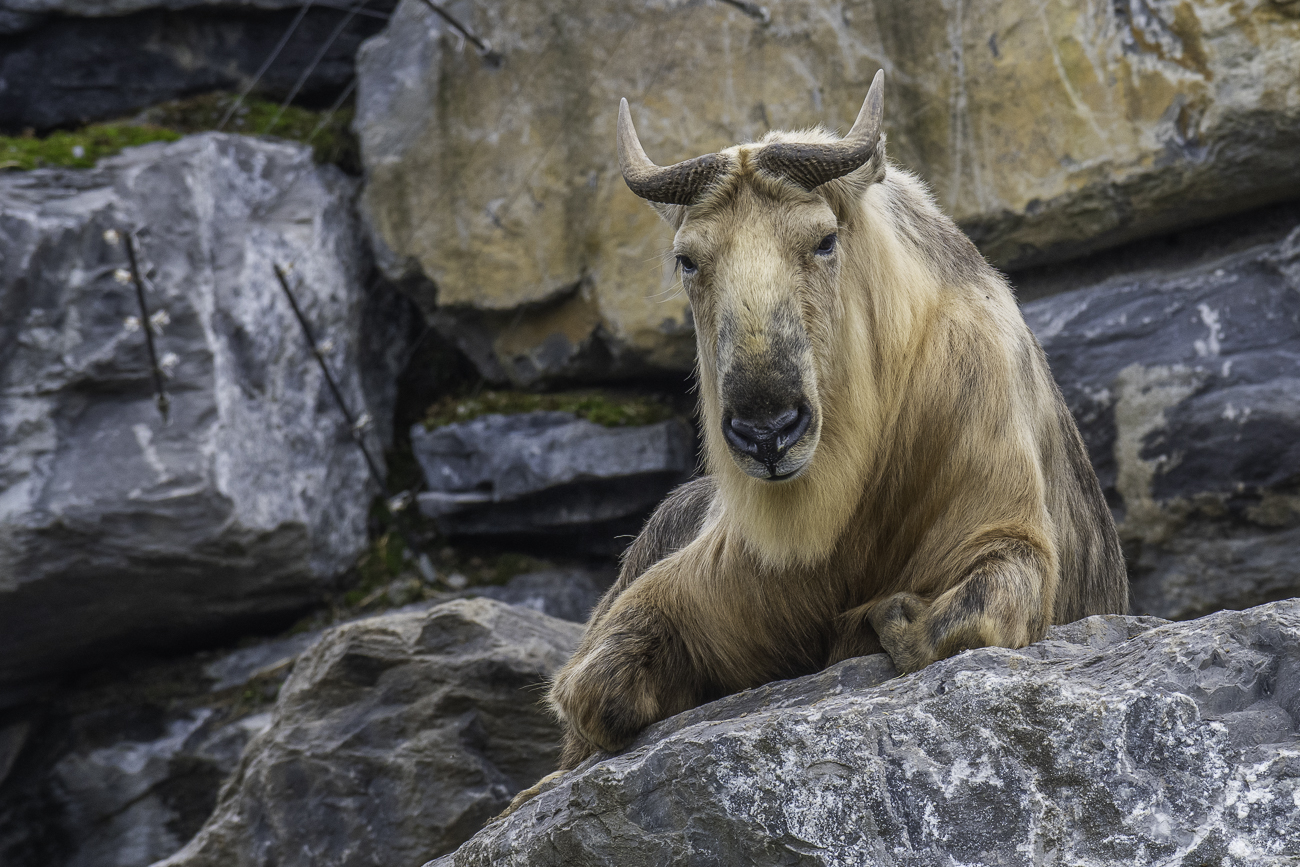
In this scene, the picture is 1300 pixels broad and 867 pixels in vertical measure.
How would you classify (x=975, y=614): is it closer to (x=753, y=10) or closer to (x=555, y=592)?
(x=555, y=592)

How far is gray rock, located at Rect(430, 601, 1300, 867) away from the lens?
2.36 m

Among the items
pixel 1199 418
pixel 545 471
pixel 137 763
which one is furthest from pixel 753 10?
pixel 137 763

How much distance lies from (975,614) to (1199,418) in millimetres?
3313

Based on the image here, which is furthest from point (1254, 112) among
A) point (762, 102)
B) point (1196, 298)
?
point (762, 102)

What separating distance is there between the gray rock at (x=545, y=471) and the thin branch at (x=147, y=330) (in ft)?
4.85

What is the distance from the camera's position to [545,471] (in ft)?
23.0

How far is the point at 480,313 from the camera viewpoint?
741 centimetres

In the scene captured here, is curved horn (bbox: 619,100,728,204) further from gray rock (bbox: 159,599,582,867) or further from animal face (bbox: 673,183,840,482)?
gray rock (bbox: 159,599,582,867)

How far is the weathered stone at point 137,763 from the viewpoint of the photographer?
6.83 metres

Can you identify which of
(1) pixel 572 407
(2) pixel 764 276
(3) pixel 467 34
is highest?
(3) pixel 467 34

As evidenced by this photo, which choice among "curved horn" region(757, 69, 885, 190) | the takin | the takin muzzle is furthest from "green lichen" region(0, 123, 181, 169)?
the takin muzzle

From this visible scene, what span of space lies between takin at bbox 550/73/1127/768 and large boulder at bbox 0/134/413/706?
3.56 metres

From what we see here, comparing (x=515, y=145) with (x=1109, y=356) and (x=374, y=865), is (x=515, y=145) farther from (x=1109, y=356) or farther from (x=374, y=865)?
(x=374, y=865)

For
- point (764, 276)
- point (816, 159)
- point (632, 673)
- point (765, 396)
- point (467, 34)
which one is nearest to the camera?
point (765, 396)
